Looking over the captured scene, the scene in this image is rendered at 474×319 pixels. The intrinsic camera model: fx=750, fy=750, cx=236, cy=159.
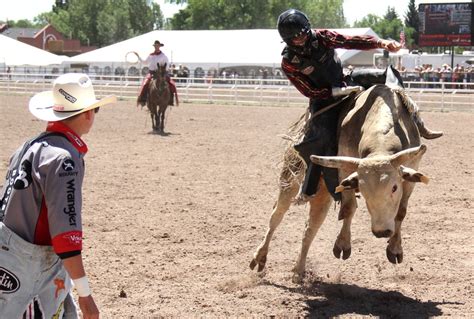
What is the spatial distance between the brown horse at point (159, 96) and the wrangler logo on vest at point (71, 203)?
606 inches

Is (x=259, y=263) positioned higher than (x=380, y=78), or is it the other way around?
(x=380, y=78)

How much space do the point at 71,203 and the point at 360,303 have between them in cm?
306

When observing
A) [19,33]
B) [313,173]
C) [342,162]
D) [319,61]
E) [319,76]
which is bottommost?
[313,173]

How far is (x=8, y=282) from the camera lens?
124 inches

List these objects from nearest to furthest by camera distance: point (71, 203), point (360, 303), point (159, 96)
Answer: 1. point (71, 203)
2. point (360, 303)
3. point (159, 96)

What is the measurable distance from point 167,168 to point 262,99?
1848 centimetres

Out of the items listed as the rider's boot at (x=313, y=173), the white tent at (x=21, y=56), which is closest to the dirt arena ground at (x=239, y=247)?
the rider's boot at (x=313, y=173)

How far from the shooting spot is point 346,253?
223 inches

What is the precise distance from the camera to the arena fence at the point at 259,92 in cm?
2608

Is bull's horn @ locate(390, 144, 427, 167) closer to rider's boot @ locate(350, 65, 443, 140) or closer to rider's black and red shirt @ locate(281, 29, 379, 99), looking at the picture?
rider's boot @ locate(350, 65, 443, 140)

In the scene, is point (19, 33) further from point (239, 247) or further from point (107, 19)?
point (239, 247)

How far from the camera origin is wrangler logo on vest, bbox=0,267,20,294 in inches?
124

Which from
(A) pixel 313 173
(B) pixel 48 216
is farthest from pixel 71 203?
(A) pixel 313 173

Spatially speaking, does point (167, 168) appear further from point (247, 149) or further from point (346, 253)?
point (346, 253)
